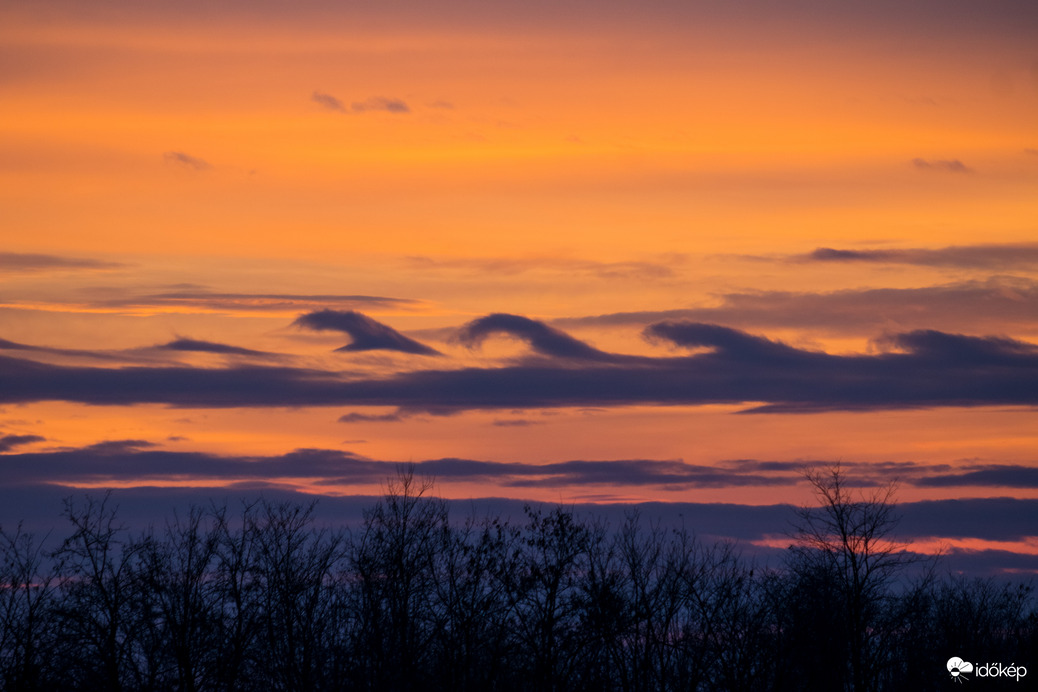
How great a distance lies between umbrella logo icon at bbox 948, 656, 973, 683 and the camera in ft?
203

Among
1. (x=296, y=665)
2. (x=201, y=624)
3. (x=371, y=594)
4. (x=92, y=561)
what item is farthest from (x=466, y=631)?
(x=92, y=561)

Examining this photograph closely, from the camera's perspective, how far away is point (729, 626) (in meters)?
59.0

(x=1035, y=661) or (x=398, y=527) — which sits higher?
(x=398, y=527)

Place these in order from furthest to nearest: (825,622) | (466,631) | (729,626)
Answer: (825,622) < (729,626) < (466,631)

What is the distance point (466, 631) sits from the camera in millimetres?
55219

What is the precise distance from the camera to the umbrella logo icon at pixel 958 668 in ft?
203

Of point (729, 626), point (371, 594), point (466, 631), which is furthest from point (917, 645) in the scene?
point (371, 594)

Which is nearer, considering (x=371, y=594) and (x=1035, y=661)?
(x=371, y=594)

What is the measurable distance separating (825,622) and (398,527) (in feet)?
75.9

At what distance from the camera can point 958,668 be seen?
204ft

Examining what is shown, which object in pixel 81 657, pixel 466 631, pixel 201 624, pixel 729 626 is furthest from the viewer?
pixel 729 626

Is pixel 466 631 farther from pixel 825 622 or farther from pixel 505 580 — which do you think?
pixel 825 622

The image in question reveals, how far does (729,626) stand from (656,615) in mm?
3621

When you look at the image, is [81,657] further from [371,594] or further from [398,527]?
[398,527]
